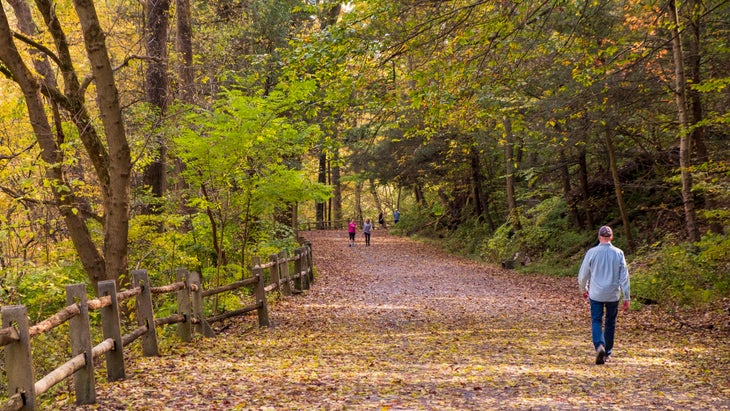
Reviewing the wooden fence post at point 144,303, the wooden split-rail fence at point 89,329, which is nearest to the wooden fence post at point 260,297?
the wooden split-rail fence at point 89,329

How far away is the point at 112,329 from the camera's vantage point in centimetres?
651

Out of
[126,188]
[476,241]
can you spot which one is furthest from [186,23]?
[476,241]

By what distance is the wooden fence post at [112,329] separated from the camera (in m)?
6.44

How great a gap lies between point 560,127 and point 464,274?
633cm

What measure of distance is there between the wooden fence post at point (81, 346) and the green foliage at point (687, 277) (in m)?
10.1

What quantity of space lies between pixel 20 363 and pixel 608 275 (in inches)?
268

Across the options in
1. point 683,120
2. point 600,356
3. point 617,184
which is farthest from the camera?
point 617,184

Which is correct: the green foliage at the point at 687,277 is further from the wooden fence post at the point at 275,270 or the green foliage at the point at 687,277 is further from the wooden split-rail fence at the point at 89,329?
the wooden split-rail fence at the point at 89,329

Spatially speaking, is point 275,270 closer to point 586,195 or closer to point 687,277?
point 687,277

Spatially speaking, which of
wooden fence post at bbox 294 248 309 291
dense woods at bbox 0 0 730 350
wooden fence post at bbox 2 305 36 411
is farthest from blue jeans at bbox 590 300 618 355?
wooden fence post at bbox 294 248 309 291

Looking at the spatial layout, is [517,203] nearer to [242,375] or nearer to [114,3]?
[114,3]

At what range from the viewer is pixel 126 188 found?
31.0 feet

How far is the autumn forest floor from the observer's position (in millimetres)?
5875

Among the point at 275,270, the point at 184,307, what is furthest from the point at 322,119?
the point at 184,307
